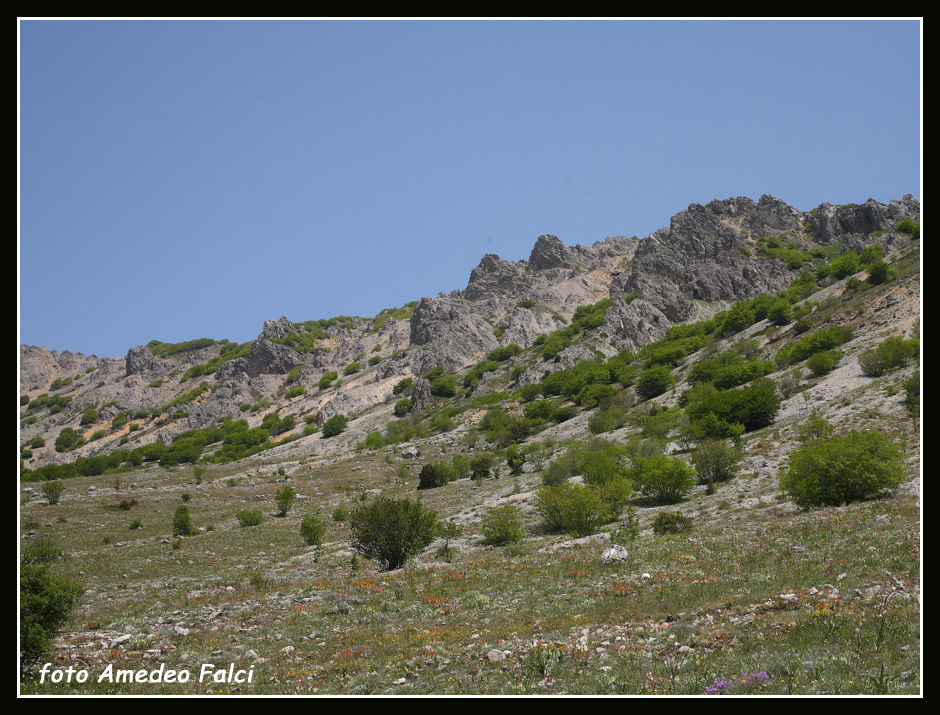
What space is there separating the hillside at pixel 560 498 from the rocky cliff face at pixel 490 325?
2.69 feet

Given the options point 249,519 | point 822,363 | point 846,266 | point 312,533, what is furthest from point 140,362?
point 846,266

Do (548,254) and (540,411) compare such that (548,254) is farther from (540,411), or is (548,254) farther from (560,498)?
(560,498)

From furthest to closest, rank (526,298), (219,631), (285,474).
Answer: (526,298)
(285,474)
(219,631)

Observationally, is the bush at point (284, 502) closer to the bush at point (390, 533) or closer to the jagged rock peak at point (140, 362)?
the bush at point (390, 533)

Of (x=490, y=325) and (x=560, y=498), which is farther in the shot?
(x=490, y=325)

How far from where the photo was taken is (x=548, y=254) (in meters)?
152

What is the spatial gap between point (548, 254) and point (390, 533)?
135 meters

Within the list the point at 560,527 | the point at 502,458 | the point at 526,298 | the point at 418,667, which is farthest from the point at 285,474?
the point at 526,298

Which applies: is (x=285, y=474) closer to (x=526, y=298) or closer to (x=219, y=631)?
(x=219, y=631)

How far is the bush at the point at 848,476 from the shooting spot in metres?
21.0

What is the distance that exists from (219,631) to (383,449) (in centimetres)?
5498

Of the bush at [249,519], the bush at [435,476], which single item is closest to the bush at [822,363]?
the bush at [435,476]

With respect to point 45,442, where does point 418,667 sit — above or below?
above

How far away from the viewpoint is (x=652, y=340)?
97.2 metres
